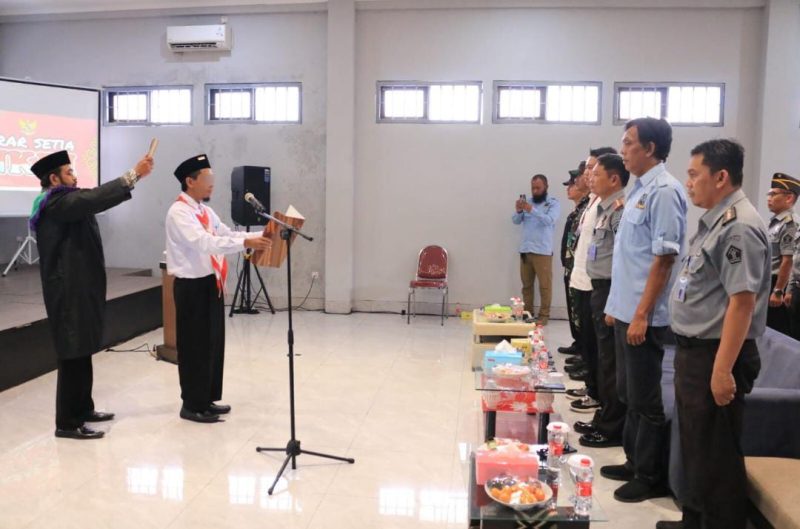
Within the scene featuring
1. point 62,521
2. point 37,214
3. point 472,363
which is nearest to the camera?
point 62,521

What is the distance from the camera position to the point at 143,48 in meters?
7.94

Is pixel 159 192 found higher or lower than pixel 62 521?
higher

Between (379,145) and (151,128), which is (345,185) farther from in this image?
(151,128)

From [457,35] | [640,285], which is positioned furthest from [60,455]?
[457,35]

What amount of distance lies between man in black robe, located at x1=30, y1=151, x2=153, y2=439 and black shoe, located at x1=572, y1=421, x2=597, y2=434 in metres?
2.70

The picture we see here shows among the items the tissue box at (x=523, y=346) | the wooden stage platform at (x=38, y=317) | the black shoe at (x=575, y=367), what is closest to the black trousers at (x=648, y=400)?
the tissue box at (x=523, y=346)

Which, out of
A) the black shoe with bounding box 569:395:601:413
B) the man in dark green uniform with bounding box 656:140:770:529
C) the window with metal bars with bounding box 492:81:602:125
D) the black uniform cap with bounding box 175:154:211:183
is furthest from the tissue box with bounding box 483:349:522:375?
the window with metal bars with bounding box 492:81:602:125

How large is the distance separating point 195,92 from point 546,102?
13.3ft

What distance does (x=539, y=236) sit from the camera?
7004mm

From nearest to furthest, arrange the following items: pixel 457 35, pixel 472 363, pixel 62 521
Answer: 1. pixel 62 521
2. pixel 472 363
3. pixel 457 35

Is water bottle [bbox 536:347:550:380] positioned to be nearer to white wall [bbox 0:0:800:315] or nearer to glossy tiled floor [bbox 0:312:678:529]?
glossy tiled floor [bbox 0:312:678:529]

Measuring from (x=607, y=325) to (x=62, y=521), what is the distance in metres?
2.63

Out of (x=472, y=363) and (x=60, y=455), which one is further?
(x=472, y=363)

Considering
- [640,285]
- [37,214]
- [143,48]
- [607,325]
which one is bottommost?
[607,325]
